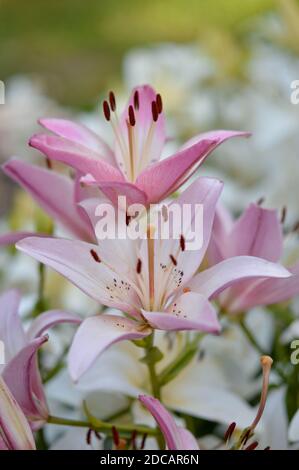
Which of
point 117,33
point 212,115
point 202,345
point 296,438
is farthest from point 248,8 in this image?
point 296,438

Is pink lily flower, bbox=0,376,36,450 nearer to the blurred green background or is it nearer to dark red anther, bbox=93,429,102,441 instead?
dark red anther, bbox=93,429,102,441

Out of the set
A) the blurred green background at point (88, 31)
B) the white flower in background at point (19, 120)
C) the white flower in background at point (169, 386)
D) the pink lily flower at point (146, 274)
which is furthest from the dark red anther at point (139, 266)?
the blurred green background at point (88, 31)

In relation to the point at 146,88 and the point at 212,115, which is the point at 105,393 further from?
the point at 212,115

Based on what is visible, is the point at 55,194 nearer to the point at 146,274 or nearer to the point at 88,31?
the point at 146,274

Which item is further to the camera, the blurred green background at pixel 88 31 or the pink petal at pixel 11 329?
the blurred green background at pixel 88 31

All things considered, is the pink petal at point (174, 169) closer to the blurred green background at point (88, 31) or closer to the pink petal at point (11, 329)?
the pink petal at point (11, 329)

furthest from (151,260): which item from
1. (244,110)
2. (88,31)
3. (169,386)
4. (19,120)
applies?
(88,31)
